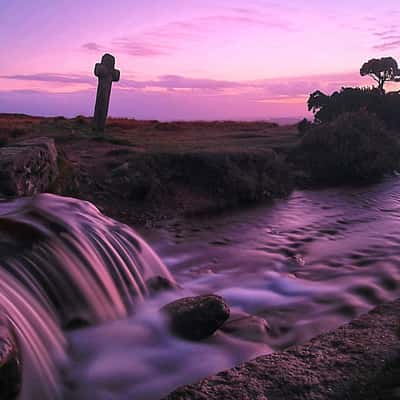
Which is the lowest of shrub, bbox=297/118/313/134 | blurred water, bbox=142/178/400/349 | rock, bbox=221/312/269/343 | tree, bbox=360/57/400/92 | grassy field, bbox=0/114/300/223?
rock, bbox=221/312/269/343

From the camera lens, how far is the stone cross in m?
17.6

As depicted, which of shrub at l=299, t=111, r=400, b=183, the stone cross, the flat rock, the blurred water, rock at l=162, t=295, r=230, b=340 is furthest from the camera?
the stone cross

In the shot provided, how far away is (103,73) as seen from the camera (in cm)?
1777

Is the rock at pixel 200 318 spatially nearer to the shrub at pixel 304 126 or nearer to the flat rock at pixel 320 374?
the flat rock at pixel 320 374

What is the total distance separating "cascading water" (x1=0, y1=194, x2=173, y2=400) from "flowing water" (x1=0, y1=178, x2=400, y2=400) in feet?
0.04

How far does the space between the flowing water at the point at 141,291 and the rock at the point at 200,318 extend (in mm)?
97

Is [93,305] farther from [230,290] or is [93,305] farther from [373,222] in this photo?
[373,222]

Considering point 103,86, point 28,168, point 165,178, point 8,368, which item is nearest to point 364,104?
point 103,86

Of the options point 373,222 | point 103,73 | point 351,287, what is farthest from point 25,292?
point 103,73

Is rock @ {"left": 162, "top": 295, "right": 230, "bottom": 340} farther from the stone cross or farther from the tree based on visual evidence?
the tree

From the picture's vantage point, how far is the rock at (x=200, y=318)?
4.66m

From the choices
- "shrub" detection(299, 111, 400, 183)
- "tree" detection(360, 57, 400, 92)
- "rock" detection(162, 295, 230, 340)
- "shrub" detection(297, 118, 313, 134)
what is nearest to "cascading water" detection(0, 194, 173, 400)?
"rock" detection(162, 295, 230, 340)

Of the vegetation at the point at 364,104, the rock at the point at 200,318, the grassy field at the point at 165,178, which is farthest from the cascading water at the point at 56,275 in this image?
the vegetation at the point at 364,104

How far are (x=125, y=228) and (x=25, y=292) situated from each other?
2399 mm
